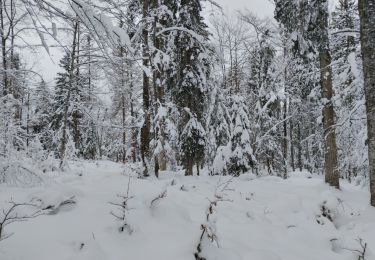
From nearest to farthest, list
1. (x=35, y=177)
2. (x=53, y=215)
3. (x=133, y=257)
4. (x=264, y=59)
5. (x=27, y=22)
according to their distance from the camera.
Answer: (x=133, y=257) < (x=53, y=215) < (x=35, y=177) < (x=27, y=22) < (x=264, y=59)

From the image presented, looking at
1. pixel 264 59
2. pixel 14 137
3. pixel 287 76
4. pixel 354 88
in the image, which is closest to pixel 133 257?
pixel 14 137

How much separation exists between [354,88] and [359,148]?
2.00 metres

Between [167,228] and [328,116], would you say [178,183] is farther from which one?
[328,116]

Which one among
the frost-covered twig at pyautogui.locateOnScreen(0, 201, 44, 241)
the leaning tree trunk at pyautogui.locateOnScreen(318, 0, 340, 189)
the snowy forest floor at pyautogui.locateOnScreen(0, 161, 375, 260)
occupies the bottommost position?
the snowy forest floor at pyautogui.locateOnScreen(0, 161, 375, 260)

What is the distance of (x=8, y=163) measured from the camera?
448 centimetres

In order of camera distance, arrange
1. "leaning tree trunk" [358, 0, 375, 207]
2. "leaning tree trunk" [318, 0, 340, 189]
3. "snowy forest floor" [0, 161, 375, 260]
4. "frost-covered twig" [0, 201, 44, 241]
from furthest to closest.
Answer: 1. "leaning tree trunk" [318, 0, 340, 189]
2. "leaning tree trunk" [358, 0, 375, 207]
3. "snowy forest floor" [0, 161, 375, 260]
4. "frost-covered twig" [0, 201, 44, 241]

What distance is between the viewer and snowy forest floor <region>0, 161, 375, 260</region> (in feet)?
10.8

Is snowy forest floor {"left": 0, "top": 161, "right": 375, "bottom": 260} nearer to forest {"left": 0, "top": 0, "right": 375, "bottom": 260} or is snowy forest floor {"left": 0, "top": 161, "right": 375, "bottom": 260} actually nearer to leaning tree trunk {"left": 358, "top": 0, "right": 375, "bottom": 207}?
forest {"left": 0, "top": 0, "right": 375, "bottom": 260}

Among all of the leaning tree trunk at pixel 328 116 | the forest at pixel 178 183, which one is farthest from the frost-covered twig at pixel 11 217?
the leaning tree trunk at pixel 328 116

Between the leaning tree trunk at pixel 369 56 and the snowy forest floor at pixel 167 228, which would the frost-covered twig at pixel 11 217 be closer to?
the snowy forest floor at pixel 167 228

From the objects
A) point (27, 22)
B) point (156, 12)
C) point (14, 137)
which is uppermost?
point (27, 22)

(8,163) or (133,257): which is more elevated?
(8,163)

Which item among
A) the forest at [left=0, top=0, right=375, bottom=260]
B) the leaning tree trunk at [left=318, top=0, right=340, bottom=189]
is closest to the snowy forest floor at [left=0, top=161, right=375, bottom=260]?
the forest at [left=0, top=0, right=375, bottom=260]

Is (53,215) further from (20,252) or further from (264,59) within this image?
(264,59)
